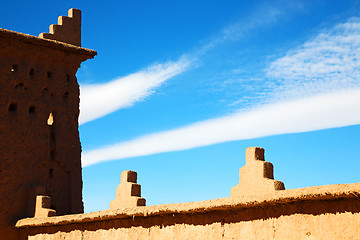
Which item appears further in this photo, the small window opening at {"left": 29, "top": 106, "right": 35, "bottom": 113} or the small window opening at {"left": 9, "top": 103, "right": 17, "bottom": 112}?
the small window opening at {"left": 29, "top": 106, "right": 35, "bottom": 113}

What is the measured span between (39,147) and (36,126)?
1.68ft

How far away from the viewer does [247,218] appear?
6.23 metres

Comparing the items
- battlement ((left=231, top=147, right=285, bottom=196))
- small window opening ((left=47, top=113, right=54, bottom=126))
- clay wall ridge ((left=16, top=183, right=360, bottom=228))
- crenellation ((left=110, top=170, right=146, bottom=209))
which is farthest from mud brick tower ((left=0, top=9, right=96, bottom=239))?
battlement ((left=231, top=147, right=285, bottom=196))

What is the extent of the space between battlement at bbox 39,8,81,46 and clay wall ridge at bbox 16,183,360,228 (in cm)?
591

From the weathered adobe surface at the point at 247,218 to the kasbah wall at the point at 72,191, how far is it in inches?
0.4

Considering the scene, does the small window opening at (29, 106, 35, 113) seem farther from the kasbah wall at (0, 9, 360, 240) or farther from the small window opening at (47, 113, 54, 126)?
the small window opening at (47, 113, 54, 126)

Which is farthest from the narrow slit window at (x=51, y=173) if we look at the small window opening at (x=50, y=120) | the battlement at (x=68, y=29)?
the battlement at (x=68, y=29)

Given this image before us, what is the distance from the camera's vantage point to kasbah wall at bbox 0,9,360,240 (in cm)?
564

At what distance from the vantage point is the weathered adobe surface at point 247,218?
17.4 feet

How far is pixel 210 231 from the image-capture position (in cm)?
665

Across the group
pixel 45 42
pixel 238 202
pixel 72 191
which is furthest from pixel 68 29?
pixel 238 202

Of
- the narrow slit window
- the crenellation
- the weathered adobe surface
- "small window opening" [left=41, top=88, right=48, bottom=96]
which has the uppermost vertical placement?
"small window opening" [left=41, top=88, right=48, bottom=96]

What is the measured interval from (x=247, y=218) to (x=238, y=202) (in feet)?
0.79

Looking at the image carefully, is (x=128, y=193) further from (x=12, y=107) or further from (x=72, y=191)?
(x=12, y=107)
